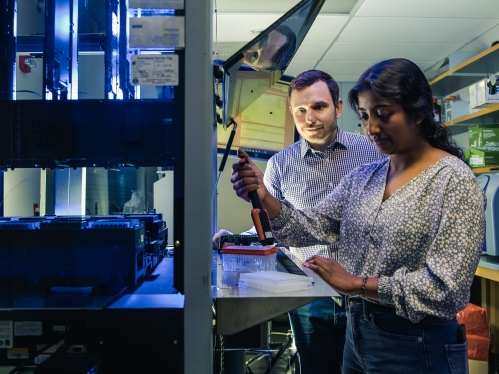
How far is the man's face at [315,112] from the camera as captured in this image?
1.78 metres

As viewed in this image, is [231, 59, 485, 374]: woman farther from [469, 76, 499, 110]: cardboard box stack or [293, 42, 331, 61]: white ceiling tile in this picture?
[293, 42, 331, 61]: white ceiling tile

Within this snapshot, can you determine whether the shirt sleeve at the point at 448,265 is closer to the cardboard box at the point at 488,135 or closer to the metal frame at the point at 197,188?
the metal frame at the point at 197,188

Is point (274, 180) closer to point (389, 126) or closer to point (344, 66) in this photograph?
point (389, 126)

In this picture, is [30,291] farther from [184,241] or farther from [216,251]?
[216,251]

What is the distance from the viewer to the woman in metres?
0.93

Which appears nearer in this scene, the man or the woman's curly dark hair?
the woman's curly dark hair

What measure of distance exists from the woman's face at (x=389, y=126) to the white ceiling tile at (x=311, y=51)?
241 cm

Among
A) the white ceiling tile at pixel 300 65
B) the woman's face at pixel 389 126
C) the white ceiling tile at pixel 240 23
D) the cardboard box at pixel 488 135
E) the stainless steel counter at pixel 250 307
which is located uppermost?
the white ceiling tile at pixel 240 23

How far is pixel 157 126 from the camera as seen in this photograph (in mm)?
899

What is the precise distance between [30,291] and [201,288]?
0.37 metres

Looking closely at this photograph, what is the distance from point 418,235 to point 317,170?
2.89ft

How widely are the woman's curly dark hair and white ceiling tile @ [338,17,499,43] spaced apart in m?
2.00

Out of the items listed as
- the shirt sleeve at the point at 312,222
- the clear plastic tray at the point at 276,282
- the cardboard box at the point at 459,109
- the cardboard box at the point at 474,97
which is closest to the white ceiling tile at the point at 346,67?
the cardboard box at the point at 459,109

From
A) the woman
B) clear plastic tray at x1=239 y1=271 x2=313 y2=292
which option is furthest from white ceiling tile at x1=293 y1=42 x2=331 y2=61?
clear plastic tray at x1=239 y1=271 x2=313 y2=292
